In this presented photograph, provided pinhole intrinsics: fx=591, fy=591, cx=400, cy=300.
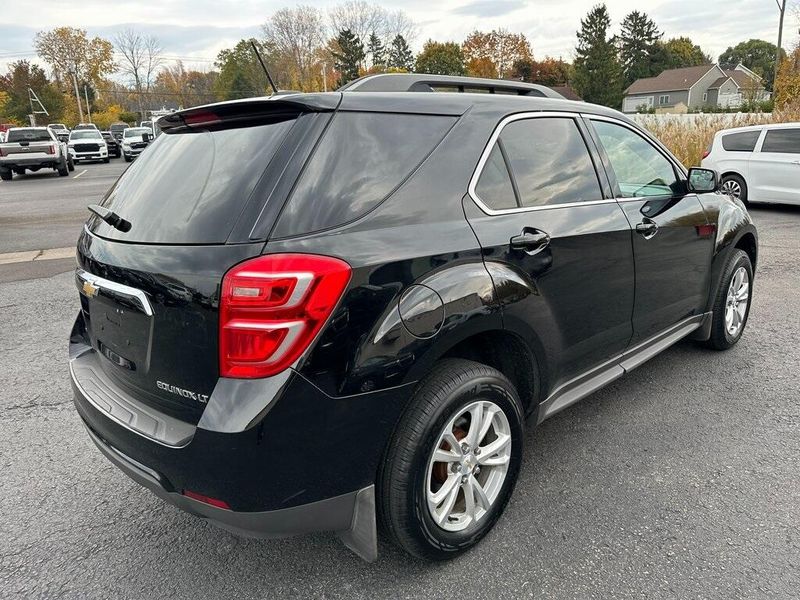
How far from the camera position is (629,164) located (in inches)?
134

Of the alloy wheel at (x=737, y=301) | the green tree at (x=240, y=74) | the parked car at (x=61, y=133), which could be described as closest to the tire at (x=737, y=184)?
the alloy wheel at (x=737, y=301)

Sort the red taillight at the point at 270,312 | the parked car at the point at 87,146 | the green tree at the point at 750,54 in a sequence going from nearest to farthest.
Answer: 1. the red taillight at the point at 270,312
2. the parked car at the point at 87,146
3. the green tree at the point at 750,54

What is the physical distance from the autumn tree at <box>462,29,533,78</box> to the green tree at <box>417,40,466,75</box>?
16.8ft

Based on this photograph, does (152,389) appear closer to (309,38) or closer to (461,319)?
(461,319)

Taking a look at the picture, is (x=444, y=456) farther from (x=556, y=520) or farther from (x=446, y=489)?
(x=556, y=520)

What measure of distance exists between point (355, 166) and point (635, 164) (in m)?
2.11

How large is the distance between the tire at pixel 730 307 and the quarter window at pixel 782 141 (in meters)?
8.36

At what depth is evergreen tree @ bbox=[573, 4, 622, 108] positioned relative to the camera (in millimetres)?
68312

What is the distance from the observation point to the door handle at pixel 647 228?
10.3 feet

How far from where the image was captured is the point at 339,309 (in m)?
1.86

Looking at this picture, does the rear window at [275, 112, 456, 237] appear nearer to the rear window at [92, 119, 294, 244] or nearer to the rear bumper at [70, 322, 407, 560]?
the rear window at [92, 119, 294, 244]

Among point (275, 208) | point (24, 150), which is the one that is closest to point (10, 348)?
point (275, 208)

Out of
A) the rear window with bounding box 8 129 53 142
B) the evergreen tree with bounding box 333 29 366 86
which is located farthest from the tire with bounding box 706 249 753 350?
the evergreen tree with bounding box 333 29 366 86

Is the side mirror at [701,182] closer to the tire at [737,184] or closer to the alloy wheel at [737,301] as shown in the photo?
the alloy wheel at [737,301]
